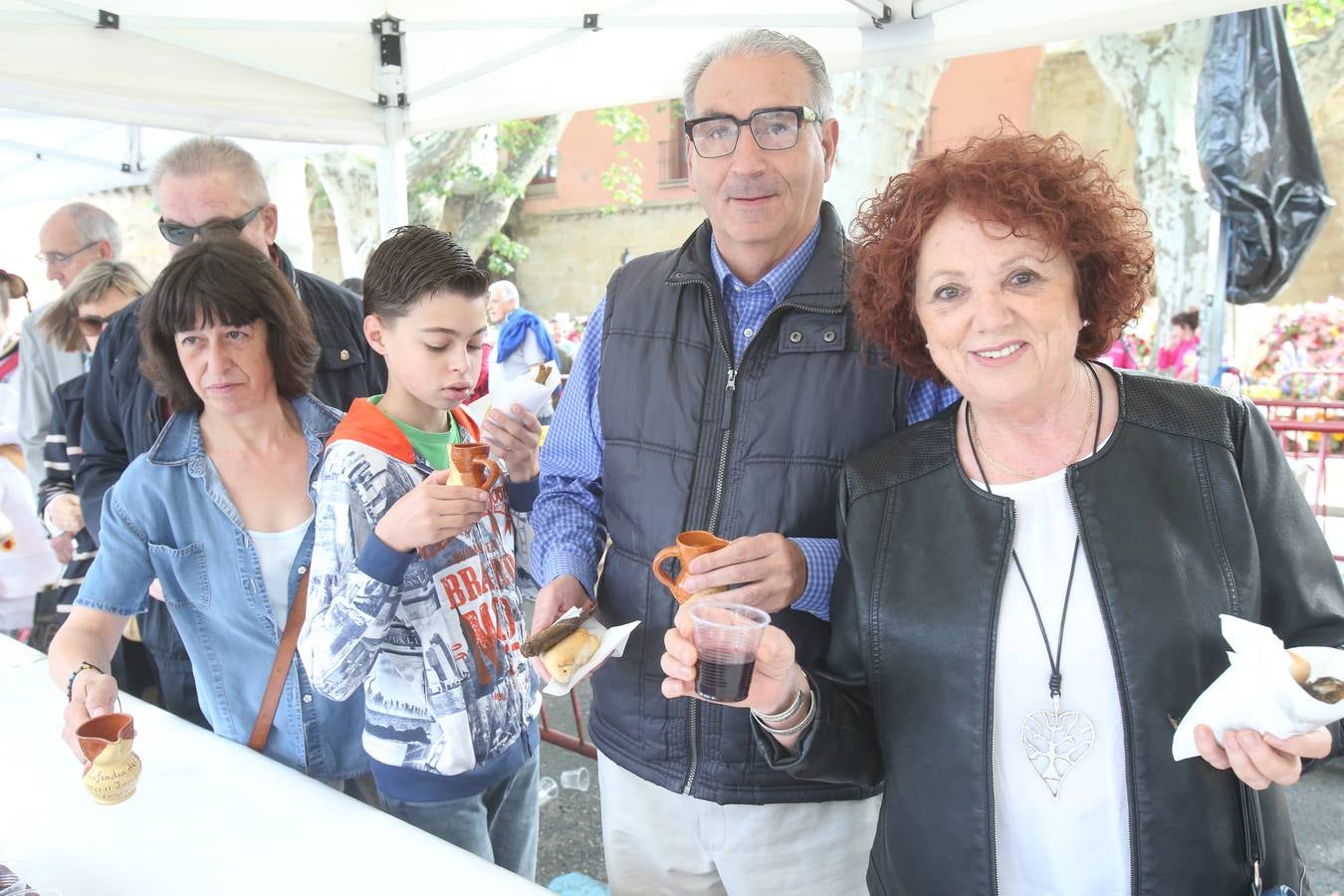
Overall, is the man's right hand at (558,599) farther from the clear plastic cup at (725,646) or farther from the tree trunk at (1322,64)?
the tree trunk at (1322,64)

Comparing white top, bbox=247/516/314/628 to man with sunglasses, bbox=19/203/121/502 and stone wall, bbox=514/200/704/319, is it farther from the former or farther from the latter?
stone wall, bbox=514/200/704/319

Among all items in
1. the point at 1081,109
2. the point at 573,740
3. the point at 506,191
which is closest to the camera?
the point at 573,740

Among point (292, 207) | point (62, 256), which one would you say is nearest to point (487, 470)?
point (62, 256)

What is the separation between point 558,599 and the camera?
6.30 feet

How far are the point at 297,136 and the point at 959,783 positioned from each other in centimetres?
456

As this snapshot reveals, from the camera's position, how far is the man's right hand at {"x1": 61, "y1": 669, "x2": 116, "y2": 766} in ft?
5.68

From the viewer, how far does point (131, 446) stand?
2.77m

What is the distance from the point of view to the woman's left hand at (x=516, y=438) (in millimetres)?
2174

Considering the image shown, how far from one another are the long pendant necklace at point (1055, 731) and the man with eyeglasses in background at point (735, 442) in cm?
45

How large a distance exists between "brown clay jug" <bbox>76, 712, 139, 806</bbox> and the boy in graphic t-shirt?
339 millimetres

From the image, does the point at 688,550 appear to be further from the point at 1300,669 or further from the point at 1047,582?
the point at 1300,669

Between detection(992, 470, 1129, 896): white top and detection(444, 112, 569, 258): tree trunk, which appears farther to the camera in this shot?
detection(444, 112, 569, 258): tree trunk

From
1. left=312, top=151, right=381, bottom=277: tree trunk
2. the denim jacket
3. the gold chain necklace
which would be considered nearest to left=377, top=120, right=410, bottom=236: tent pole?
the denim jacket

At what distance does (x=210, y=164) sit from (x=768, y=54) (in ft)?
6.59
